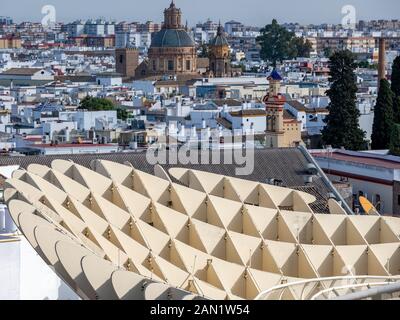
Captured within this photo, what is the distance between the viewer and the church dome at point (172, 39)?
6075cm

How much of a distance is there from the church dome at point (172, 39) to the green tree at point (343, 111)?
3324 centimetres

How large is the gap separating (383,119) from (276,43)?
48.2 m

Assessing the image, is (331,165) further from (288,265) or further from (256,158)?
(288,265)

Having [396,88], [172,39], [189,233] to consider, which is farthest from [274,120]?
[172,39]

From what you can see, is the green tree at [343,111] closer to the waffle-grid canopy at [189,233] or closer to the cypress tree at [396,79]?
the cypress tree at [396,79]

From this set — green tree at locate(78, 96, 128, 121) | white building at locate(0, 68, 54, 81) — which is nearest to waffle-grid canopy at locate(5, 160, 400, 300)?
green tree at locate(78, 96, 128, 121)

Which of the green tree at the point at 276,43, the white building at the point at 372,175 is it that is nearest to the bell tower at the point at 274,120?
the white building at the point at 372,175

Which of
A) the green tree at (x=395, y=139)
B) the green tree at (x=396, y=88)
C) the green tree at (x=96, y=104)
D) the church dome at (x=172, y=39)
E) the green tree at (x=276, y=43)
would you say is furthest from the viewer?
the green tree at (x=276, y=43)

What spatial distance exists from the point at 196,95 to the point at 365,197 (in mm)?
33131

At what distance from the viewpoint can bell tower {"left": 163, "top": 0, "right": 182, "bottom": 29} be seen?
61.2m

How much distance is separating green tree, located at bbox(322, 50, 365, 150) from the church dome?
33.2 meters

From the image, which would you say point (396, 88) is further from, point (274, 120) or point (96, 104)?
point (96, 104)

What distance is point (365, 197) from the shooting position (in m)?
18.1
